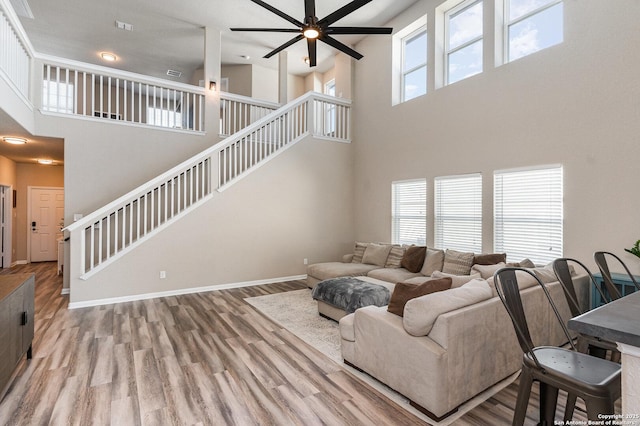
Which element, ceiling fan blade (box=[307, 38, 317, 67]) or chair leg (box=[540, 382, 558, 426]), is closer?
chair leg (box=[540, 382, 558, 426])

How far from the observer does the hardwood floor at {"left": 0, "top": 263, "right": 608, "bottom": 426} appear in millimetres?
2225

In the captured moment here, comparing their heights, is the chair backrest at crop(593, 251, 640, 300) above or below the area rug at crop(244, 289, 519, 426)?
above

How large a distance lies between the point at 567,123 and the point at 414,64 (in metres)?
3.18

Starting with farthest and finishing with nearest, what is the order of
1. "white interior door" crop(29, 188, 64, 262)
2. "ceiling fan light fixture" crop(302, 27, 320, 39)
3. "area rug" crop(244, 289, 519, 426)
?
"white interior door" crop(29, 188, 64, 262) < "ceiling fan light fixture" crop(302, 27, 320, 39) < "area rug" crop(244, 289, 519, 426)

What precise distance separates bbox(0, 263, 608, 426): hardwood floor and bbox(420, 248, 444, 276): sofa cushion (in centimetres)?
255

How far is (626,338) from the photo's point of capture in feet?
3.50

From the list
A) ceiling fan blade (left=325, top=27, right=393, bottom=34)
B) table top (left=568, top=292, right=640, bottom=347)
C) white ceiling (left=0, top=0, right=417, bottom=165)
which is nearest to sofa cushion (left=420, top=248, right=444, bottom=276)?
ceiling fan blade (left=325, top=27, right=393, bottom=34)

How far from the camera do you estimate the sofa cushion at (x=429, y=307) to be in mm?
2250

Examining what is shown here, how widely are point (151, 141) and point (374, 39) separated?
5.05 m

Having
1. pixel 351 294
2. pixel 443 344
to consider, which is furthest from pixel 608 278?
pixel 351 294

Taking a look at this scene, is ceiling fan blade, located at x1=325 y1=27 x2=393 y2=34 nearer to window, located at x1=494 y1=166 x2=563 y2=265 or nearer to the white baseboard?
window, located at x1=494 y1=166 x2=563 y2=265

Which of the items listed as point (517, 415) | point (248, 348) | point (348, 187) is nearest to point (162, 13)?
point (348, 187)

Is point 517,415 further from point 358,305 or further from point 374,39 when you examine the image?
point 374,39

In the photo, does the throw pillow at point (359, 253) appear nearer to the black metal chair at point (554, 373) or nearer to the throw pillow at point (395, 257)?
the throw pillow at point (395, 257)
